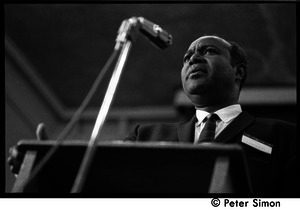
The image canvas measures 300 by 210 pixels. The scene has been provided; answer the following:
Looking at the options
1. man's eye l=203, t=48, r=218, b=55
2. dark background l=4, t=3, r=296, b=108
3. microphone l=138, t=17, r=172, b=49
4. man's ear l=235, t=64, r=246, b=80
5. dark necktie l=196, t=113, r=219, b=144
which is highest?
microphone l=138, t=17, r=172, b=49

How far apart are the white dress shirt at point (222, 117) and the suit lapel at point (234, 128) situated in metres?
0.03

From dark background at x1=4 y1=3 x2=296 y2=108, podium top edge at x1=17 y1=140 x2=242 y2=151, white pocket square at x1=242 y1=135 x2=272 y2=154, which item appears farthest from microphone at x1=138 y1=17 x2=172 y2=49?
dark background at x1=4 y1=3 x2=296 y2=108

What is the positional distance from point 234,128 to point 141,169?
443mm

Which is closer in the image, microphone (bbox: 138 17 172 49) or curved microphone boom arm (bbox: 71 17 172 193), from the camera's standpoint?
curved microphone boom arm (bbox: 71 17 172 193)

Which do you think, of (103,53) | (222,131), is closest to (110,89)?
(222,131)

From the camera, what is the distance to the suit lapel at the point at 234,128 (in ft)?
4.90

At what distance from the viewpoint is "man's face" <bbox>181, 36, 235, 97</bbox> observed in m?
1.68

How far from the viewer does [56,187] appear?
124 cm

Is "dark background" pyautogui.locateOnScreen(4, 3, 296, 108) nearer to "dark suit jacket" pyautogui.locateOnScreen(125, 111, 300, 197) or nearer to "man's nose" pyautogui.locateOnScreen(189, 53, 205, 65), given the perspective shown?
"man's nose" pyautogui.locateOnScreen(189, 53, 205, 65)

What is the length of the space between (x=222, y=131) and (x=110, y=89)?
0.45 metres

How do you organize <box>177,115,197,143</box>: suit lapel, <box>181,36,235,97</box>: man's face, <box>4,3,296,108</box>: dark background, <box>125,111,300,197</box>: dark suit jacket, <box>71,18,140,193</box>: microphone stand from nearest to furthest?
1. <box>71,18,140,193</box>: microphone stand
2. <box>125,111,300,197</box>: dark suit jacket
3. <box>177,115,197,143</box>: suit lapel
4. <box>181,36,235,97</box>: man's face
5. <box>4,3,296,108</box>: dark background

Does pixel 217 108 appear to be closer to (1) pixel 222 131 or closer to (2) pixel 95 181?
(1) pixel 222 131

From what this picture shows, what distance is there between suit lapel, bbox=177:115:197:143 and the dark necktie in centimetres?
5

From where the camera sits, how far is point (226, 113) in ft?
5.43
